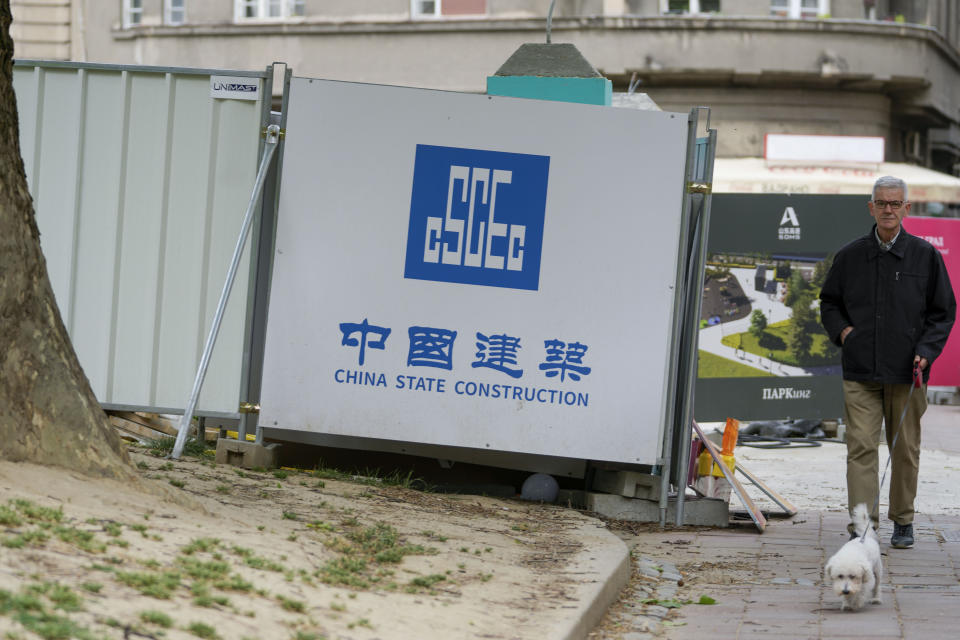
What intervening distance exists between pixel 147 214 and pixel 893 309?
4226 mm

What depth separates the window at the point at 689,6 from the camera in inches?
968

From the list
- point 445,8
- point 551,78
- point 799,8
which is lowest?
point 551,78

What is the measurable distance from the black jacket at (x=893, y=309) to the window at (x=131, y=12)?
75.0 feet

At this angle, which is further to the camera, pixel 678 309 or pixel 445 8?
pixel 445 8

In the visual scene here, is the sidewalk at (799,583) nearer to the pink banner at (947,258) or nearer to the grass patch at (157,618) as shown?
the grass patch at (157,618)

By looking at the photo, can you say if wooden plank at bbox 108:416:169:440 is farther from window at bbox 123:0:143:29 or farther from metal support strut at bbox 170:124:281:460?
window at bbox 123:0:143:29

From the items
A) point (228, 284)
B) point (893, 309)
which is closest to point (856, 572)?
point (893, 309)

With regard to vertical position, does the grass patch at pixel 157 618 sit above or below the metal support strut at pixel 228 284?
below

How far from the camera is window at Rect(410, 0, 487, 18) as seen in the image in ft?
82.9

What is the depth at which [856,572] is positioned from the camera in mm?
5617

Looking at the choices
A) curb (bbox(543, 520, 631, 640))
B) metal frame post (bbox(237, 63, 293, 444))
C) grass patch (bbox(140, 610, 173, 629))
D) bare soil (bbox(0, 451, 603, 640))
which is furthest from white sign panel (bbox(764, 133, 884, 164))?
grass patch (bbox(140, 610, 173, 629))

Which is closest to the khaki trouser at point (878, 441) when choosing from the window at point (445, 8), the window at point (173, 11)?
the window at point (445, 8)

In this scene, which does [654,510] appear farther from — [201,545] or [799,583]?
[201,545]

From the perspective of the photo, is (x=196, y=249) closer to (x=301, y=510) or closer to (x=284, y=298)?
(x=284, y=298)
